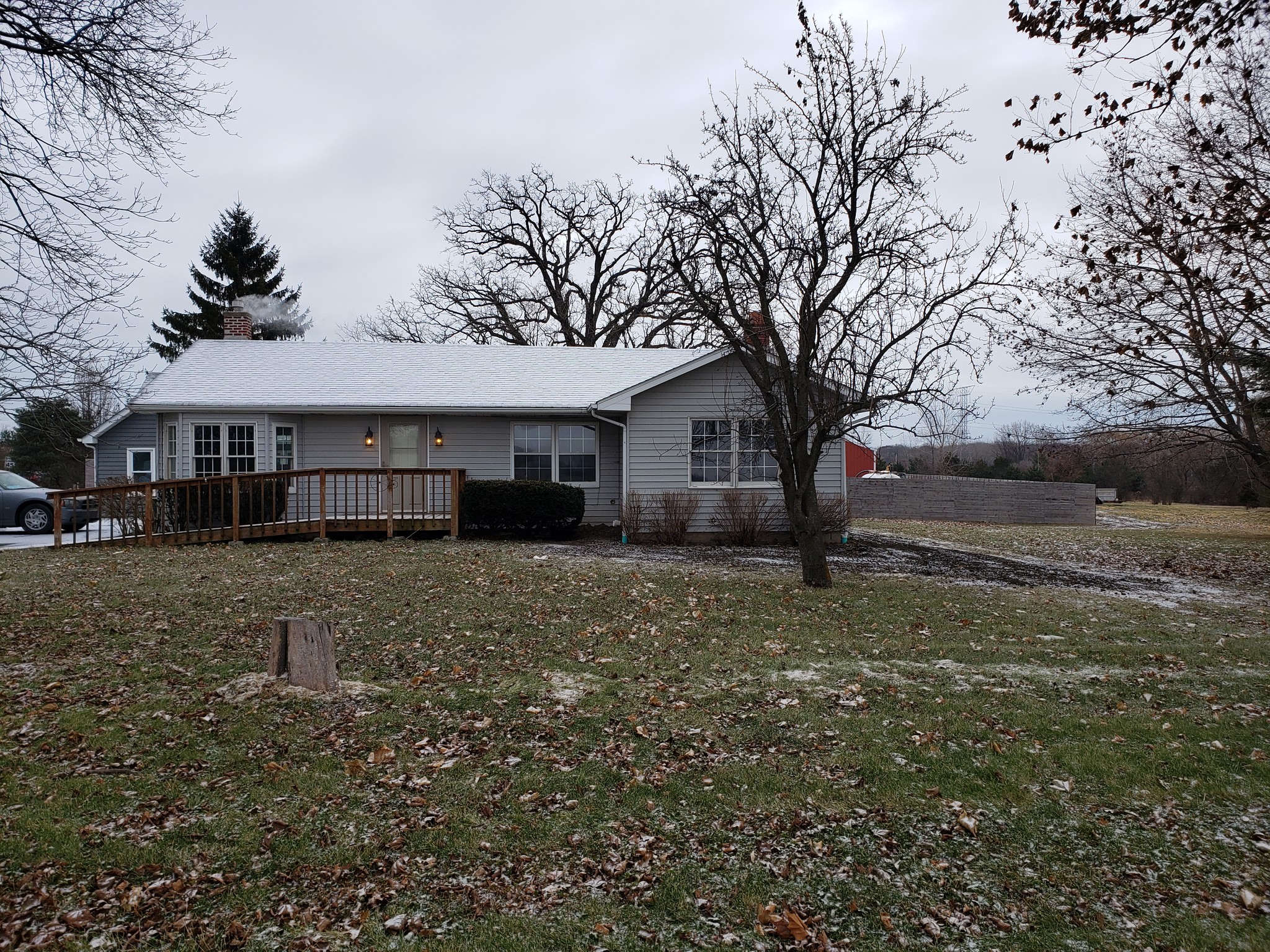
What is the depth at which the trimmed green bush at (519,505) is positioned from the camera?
15211 millimetres

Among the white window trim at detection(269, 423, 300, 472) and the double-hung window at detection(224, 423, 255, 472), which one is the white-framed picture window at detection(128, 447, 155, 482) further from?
the white window trim at detection(269, 423, 300, 472)

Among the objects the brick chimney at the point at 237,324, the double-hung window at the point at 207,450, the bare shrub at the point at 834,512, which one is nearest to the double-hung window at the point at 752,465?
the bare shrub at the point at 834,512

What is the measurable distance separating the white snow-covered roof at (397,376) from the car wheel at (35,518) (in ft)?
15.0

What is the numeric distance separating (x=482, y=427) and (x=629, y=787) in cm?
1353

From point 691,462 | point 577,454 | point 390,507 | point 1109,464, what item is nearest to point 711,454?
point 691,462

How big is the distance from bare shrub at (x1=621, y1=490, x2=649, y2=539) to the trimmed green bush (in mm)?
1007

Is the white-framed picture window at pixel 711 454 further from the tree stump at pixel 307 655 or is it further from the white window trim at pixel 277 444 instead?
the tree stump at pixel 307 655

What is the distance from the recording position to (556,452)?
17375 mm

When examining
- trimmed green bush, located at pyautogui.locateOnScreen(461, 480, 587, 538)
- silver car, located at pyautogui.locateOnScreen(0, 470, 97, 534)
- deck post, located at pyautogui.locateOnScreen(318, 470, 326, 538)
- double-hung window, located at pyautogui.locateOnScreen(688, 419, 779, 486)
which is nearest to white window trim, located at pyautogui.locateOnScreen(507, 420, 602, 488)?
trimmed green bush, located at pyautogui.locateOnScreen(461, 480, 587, 538)

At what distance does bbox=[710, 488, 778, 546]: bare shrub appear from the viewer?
16.2m

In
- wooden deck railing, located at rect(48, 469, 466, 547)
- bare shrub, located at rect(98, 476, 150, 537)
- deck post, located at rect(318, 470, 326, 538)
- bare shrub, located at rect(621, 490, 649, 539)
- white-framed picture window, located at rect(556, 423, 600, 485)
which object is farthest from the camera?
white-framed picture window, located at rect(556, 423, 600, 485)

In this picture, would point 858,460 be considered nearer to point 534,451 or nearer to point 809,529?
point 534,451

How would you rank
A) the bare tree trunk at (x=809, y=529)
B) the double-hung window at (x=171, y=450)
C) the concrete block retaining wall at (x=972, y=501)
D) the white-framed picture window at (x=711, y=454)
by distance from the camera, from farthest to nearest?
1. the concrete block retaining wall at (x=972, y=501)
2. the double-hung window at (x=171, y=450)
3. the white-framed picture window at (x=711, y=454)
4. the bare tree trunk at (x=809, y=529)

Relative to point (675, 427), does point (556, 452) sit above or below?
below
